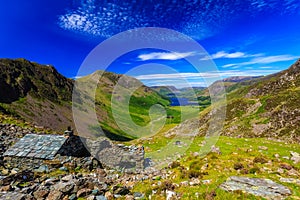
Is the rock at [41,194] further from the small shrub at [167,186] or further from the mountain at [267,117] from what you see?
the mountain at [267,117]

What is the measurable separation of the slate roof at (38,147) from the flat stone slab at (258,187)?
13.7 m

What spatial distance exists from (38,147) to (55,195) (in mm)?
8223

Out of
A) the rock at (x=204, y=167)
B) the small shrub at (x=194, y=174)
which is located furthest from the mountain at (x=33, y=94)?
the small shrub at (x=194, y=174)

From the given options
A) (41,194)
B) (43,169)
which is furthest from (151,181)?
(43,169)

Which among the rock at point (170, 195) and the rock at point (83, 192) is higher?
the rock at point (83, 192)

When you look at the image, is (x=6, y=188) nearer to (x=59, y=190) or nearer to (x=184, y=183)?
(x=59, y=190)

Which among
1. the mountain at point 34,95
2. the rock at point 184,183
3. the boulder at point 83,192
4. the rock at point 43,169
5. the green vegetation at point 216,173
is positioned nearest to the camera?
the green vegetation at point 216,173

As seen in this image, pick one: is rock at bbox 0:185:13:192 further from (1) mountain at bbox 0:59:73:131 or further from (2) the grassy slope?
(1) mountain at bbox 0:59:73:131

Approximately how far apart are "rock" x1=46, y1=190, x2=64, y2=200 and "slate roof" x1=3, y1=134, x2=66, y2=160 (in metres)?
5.78

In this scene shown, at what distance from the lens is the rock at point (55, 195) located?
11375mm

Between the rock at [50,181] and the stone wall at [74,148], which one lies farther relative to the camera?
the stone wall at [74,148]

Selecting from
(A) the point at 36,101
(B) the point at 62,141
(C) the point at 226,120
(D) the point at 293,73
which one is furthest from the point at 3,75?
(D) the point at 293,73

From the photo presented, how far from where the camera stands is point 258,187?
11.9 m

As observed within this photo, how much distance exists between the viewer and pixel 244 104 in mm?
95250
